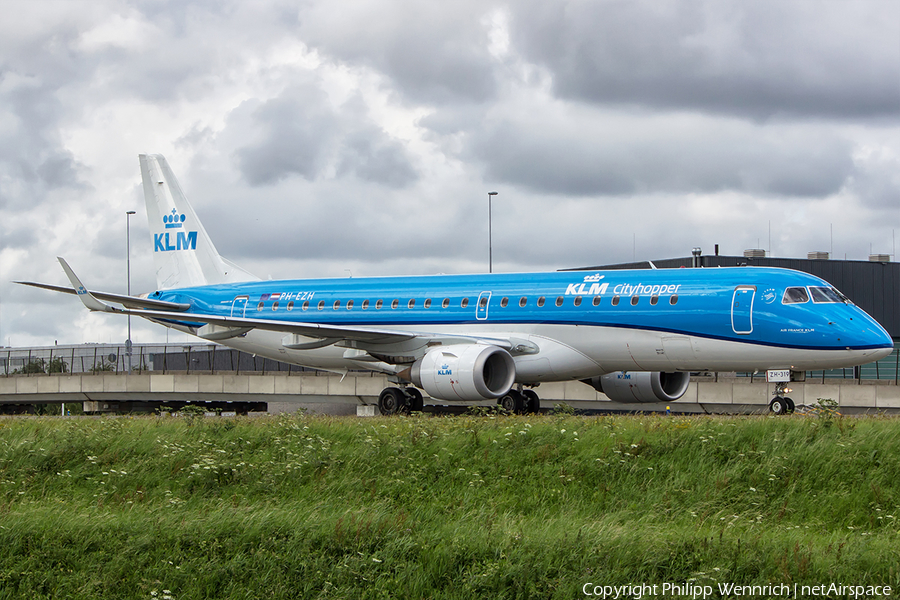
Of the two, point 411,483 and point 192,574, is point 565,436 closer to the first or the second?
point 411,483

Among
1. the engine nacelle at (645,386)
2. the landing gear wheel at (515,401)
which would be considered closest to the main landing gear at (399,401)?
the landing gear wheel at (515,401)

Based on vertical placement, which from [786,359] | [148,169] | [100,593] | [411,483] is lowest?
[100,593]

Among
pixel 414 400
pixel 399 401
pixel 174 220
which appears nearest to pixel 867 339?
pixel 414 400

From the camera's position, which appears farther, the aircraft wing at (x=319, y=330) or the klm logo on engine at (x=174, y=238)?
the klm logo on engine at (x=174, y=238)

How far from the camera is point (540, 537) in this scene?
1400cm

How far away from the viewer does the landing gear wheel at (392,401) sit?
96.0ft

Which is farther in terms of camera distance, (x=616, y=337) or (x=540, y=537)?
(x=616, y=337)

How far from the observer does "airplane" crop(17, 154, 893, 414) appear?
24031mm

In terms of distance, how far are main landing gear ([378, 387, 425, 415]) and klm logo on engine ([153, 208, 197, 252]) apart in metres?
12.7

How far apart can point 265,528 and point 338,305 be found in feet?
57.3

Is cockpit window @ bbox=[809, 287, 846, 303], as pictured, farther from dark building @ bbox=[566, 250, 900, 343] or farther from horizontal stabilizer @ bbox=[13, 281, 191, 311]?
dark building @ bbox=[566, 250, 900, 343]

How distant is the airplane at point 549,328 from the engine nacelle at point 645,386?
40 mm

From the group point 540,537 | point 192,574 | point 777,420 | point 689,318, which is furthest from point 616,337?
point 192,574

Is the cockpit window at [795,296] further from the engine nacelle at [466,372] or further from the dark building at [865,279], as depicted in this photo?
the dark building at [865,279]
